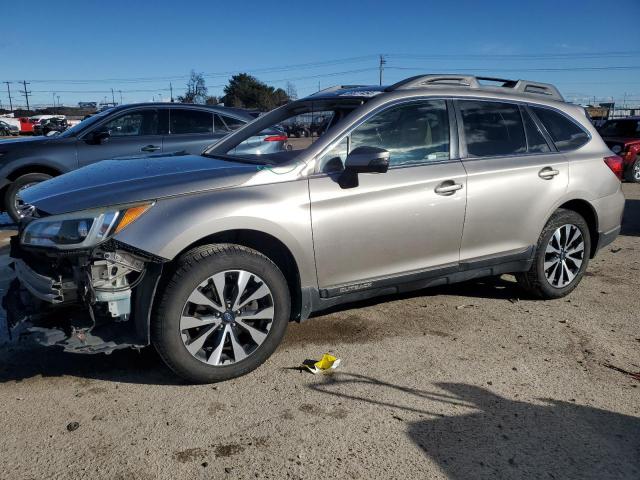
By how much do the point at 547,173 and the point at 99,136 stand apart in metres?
5.94

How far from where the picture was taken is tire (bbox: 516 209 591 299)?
182 inches

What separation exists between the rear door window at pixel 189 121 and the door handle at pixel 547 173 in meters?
5.32

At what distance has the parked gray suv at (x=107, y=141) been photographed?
24.8 ft

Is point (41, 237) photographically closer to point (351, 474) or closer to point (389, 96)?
point (351, 474)

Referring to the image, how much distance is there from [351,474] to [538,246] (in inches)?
113

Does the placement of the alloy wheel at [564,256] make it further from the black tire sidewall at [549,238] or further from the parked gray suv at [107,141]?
the parked gray suv at [107,141]

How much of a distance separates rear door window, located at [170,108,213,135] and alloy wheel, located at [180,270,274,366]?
213 inches

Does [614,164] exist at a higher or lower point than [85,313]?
higher

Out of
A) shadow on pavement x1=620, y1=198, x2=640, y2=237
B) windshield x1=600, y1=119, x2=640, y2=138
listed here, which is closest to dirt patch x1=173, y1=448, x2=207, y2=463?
shadow on pavement x1=620, y1=198, x2=640, y2=237

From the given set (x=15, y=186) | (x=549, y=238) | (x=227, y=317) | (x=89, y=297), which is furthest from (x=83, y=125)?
(x=549, y=238)

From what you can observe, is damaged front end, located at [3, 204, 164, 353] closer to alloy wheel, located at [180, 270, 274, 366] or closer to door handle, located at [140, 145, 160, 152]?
alloy wheel, located at [180, 270, 274, 366]

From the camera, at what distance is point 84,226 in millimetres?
3002

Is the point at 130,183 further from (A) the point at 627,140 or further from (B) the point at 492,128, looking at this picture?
(A) the point at 627,140

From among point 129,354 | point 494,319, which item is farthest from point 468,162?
point 129,354
